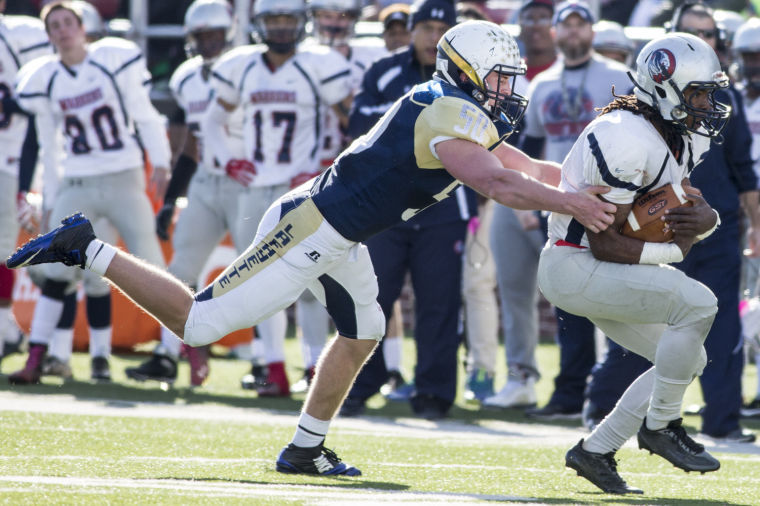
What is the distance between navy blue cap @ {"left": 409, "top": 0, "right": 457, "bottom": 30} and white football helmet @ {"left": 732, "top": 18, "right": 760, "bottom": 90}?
1.87m

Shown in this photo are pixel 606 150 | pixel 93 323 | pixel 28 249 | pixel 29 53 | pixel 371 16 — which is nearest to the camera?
pixel 606 150

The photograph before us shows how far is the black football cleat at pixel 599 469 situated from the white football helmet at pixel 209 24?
4568 mm

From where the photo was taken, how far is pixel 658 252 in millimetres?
5070

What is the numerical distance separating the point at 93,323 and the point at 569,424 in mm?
3064

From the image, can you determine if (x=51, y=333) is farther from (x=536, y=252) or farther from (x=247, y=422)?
(x=536, y=252)

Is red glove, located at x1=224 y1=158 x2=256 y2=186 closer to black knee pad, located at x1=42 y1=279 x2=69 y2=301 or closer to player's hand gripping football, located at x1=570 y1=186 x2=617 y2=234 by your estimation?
black knee pad, located at x1=42 y1=279 x2=69 y2=301

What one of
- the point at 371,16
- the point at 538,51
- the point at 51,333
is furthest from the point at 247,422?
the point at 371,16

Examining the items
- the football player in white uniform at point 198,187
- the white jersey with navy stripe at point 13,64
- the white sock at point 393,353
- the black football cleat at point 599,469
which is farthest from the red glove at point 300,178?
the black football cleat at point 599,469

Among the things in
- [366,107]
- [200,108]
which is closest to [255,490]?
[366,107]

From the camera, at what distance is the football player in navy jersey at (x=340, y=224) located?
5.15m

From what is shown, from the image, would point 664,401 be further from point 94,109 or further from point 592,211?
point 94,109

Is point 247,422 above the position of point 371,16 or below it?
below

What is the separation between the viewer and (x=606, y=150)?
Answer: 496 centimetres

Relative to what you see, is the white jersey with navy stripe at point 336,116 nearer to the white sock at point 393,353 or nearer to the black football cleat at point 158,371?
the white sock at point 393,353
